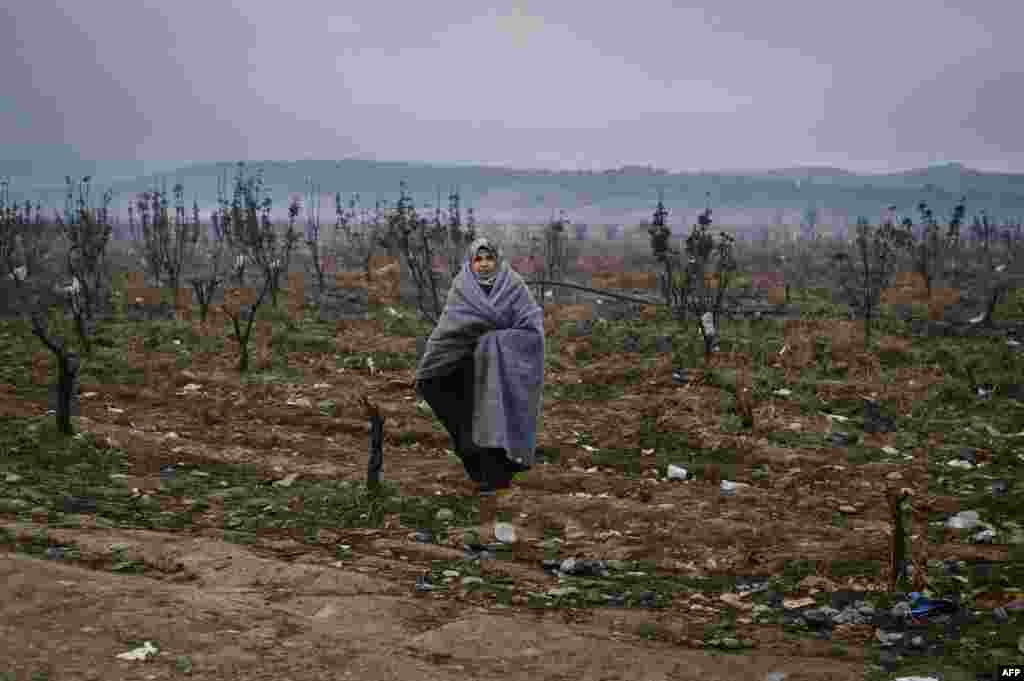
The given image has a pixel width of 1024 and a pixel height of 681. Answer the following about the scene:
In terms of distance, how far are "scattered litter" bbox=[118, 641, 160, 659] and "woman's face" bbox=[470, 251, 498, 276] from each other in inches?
128

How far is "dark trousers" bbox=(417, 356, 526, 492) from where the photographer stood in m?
5.65

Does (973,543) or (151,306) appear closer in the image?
(973,543)

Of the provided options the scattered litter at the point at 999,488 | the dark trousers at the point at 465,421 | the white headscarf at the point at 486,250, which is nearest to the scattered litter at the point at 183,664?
the dark trousers at the point at 465,421

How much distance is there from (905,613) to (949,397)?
5.79 m

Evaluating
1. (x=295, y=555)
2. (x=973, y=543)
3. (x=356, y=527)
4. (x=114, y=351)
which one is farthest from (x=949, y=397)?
(x=114, y=351)

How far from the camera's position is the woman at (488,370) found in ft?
17.7

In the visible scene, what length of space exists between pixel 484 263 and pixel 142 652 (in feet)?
10.9

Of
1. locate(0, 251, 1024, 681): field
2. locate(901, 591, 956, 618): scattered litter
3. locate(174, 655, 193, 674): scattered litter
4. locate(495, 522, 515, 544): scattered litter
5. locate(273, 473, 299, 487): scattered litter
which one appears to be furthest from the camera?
locate(273, 473, 299, 487): scattered litter

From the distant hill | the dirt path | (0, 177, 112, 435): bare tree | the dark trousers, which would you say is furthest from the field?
the distant hill

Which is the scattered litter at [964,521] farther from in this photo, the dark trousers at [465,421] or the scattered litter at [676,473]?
the dark trousers at [465,421]

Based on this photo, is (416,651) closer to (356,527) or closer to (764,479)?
(356,527)

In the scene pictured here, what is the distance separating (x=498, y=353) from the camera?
5426 millimetres

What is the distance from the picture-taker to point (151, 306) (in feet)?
52.7

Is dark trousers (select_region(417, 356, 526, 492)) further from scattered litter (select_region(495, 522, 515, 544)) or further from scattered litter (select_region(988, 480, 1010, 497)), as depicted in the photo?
scattered litter (select_region(988, 480, 1010, 497))
